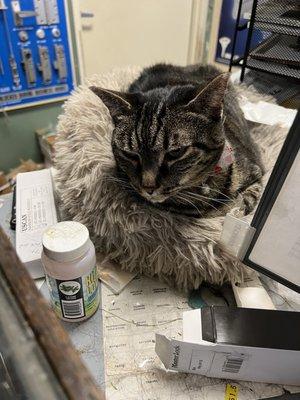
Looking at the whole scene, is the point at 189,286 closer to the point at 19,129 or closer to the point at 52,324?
the point at 52,324

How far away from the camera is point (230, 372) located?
431mm

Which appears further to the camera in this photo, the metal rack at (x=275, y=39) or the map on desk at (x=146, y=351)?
the metal rack at (x=275, y=39)

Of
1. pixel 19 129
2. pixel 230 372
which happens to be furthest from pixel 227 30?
pixel 230 372

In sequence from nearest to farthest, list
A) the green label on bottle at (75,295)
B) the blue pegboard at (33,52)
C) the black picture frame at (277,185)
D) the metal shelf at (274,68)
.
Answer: the black picture frame at (277,185) < the green label on bottle at (75,295) < the metal shelf at (274,68) < the blue pegboard at (33,52)

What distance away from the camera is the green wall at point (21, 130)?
4.60 ft

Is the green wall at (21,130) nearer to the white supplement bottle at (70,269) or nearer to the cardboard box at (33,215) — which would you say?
the cardboard box at (33,215)

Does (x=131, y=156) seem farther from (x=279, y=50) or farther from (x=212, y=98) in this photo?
(x=279, y=50)

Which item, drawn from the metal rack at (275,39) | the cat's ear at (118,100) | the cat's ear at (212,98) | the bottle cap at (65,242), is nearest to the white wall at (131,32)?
the metal rack at (275,39)

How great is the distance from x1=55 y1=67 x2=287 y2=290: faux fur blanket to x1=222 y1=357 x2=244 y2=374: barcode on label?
0.46 feet

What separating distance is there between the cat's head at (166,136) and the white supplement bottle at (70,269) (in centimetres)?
20

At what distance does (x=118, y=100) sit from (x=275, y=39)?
2.23ft

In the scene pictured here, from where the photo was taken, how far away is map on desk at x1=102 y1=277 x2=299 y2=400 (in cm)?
43

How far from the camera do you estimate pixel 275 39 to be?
40.2 inches

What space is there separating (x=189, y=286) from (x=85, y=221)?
0.73 feet
